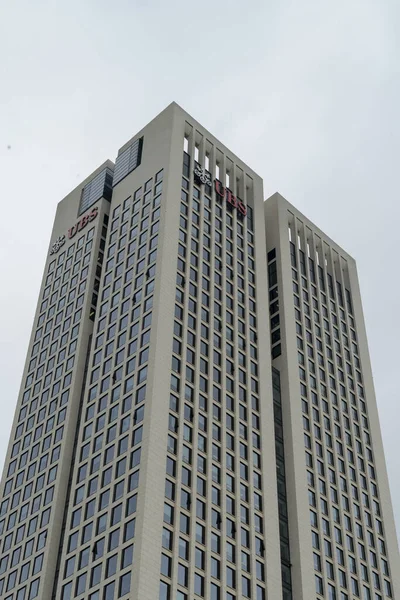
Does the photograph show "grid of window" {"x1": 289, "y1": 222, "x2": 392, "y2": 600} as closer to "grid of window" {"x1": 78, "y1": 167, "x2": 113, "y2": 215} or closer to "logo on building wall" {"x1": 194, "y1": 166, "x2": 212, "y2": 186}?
"logo on building wall" {"x1": 194, "y1": 166, "x2": 212, "y2": 186}

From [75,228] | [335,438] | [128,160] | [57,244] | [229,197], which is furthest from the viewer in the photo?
[57,244]

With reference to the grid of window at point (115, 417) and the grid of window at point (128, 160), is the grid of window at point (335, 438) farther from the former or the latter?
the grid of window at point (128, 160)

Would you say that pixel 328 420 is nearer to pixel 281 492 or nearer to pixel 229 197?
pixel 281 492

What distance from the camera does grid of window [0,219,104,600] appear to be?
3477 inches

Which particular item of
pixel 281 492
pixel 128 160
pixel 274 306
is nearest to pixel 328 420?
pixel 281 492

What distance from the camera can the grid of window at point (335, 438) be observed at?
96125mm

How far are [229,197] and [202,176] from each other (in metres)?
5.73

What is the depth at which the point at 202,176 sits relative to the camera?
11481cm

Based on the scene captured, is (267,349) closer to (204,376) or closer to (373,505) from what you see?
(204,376)

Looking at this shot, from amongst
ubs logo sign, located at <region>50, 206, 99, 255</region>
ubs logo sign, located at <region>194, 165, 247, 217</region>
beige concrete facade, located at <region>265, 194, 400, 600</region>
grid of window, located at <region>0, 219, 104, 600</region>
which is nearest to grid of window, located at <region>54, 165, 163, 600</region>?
grid of window, located at <region>0, 219, 104, 600</region>

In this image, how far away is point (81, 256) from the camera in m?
115

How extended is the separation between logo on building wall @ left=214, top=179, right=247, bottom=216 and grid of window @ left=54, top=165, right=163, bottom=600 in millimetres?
9997

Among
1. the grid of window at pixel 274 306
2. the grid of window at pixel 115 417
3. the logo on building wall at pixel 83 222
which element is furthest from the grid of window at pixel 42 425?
the grid of window at pixel 274 306

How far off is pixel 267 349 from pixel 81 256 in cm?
2851
